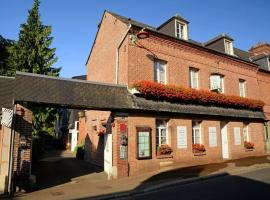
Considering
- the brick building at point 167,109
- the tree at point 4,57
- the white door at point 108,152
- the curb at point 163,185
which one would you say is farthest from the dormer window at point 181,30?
the tree at point 4,57

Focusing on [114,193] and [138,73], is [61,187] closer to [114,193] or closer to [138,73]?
[114,193]

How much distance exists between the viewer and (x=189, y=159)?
14.0 metres

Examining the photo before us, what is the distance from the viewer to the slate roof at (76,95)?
969 centimetres

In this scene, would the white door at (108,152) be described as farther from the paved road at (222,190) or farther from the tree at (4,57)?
the tree at (4,57)

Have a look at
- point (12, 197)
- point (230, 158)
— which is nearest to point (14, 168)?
point (12, 197)

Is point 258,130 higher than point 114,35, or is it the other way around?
point 114,35

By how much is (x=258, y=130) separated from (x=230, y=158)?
4523 millimetres

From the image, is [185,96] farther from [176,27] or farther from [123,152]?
[176,27]

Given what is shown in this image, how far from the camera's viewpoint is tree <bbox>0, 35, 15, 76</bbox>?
2108 cm

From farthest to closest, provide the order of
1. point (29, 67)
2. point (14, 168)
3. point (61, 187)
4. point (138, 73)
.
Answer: point (29, 67) < point (138, 73) < point (61, 187) < point (14, 168)

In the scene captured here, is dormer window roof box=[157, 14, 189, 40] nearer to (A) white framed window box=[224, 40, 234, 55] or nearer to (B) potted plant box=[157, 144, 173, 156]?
(A) white framed window box=[224, 40, 234, 55]

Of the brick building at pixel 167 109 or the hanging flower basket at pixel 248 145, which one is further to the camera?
the hanging flower basket at pixel 248 145

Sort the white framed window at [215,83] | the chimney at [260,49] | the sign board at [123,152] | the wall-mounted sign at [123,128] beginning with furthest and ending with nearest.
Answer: the chimney at [260,49]
the white framed window at [215,83]
the wall-mounted sign at [123,128]
the sign board at [123,152]

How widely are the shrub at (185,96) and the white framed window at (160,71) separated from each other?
1.18 meters
